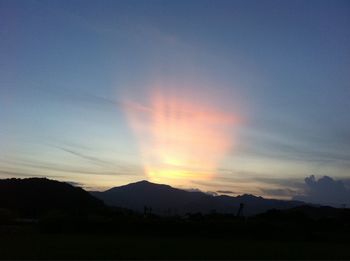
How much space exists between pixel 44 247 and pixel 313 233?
2363cm

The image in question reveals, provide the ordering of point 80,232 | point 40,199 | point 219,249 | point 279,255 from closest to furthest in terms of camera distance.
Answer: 1. point 279,255
2. point 219,249
3. point 80,232
4. point 40,199

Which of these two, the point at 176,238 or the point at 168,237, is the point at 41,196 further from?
the point at 176,238

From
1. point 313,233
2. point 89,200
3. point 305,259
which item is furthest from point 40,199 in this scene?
point 305,259

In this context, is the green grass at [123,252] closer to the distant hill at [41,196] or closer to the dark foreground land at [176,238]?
the dark foreground land at [176,238]

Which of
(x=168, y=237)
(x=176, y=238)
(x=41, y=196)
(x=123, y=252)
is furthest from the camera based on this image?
(x=41, y=196)

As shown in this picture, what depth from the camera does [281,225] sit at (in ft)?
131

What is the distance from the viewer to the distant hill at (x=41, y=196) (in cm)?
7524

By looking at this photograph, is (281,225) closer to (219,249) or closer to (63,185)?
(219,249)

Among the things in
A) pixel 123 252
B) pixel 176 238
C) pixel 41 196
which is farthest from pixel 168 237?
pixel 41 196

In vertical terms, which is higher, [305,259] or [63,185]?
[63,185]

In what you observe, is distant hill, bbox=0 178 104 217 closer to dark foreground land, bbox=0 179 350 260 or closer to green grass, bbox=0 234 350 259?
dark foreground land, bbox=0 179 350 260

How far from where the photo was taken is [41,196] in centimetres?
8156

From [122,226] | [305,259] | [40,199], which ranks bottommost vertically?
[305,259]

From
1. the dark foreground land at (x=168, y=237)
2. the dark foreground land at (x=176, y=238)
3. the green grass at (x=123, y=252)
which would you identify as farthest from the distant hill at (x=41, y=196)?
the green grass at (x=123, y=252)
